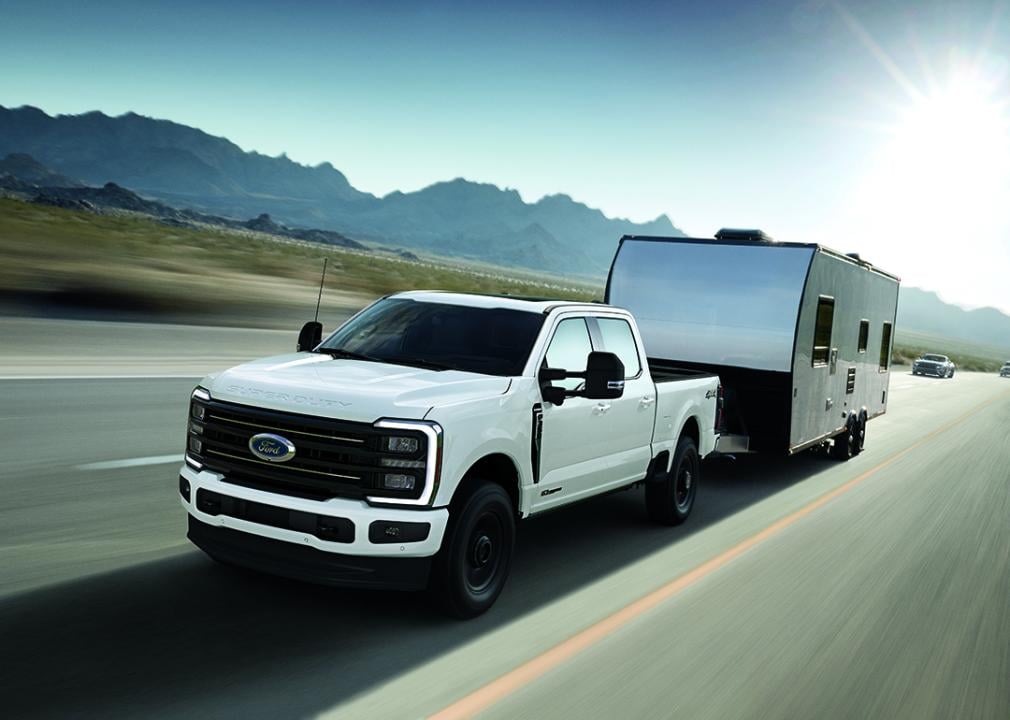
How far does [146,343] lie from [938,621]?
53.0 feet

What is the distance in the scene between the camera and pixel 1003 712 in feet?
15.8

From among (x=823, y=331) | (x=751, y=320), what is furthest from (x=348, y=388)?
(x=823, y=331)

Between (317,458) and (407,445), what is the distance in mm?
474

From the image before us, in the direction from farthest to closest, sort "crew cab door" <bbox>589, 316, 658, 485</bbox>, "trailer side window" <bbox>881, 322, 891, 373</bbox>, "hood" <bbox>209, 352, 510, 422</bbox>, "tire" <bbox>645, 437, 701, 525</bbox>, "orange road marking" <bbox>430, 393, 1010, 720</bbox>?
"trailer side window" <bbox>881, 322, 891, 373</bbox>
"tire" <bbox>645, 437, 701, 525</bbox>
"crew cab door" <bbox>589, 316, 658, 485</bbox>
"hood" <bbox>209, 352, 510, 422</bbox>
"orange road marking" <bbox>430, 393, 1010, 720</bbox>

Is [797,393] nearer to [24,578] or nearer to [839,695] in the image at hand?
[839,695]

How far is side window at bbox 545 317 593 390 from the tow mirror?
0.17m

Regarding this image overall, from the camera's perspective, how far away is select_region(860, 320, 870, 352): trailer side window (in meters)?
14.0

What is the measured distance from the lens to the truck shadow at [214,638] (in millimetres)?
4215

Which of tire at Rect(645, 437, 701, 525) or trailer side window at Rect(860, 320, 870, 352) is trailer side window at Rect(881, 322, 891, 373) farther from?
tire at Rect(645, 437, 701, 525)

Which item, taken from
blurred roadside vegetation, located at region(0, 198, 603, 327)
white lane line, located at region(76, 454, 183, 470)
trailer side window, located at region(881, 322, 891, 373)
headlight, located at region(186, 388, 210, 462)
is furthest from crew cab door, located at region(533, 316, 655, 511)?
trailer side window, located at region(881, 322, 891, 373)

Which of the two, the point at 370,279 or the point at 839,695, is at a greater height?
the point at 370,279

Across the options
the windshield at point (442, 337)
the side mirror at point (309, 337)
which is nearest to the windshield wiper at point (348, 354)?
the windshield at point (442, 337)

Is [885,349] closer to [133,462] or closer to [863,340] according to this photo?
[863,340]

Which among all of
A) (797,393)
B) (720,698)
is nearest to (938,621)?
(720,698)
